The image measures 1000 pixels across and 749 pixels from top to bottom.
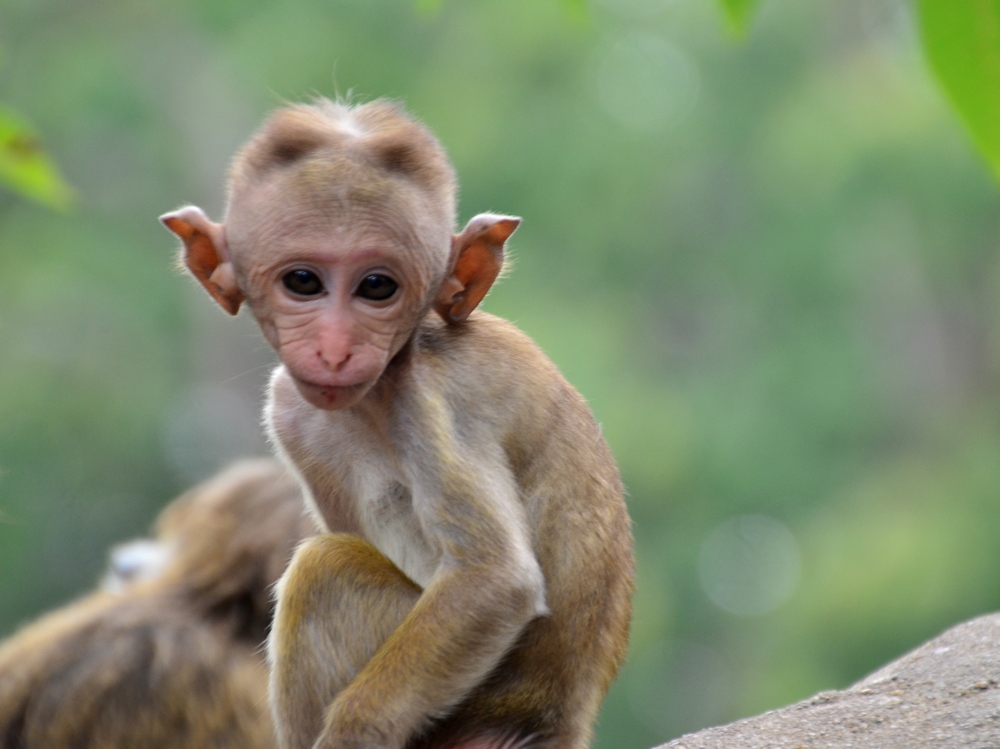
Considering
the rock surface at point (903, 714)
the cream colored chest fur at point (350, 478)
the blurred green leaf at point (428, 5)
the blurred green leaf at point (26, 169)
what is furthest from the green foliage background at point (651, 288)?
the blurred green leaf at point (428, 5)

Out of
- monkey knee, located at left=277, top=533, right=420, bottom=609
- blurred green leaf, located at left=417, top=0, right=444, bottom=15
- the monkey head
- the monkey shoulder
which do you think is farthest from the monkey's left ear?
blurred green leaf, located at left=417, top=0, right=444, bottom=15

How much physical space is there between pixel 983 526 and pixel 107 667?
12376 mm

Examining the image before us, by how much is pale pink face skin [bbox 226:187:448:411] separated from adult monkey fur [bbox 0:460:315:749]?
3.30m

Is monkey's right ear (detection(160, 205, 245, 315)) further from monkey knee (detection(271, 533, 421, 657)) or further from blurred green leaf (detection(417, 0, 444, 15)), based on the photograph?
blurred green leaf (detection(417, 0, 444, 15))

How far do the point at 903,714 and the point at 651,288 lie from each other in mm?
19160

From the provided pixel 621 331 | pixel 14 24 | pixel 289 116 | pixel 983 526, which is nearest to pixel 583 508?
pixel 289 116

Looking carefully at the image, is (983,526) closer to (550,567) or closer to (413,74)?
(413,74)

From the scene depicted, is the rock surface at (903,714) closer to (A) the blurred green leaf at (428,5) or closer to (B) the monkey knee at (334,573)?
(B) the monkey knee at (334,573)

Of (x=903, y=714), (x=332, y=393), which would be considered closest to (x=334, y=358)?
(x=332, y=393)

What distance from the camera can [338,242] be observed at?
151 inches

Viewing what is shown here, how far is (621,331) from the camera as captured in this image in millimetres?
20625

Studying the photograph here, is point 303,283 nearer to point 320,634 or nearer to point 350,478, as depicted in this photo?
point 350,478

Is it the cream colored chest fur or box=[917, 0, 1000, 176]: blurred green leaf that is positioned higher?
box=[917, 0, 1000, 176]: blurred green leaf

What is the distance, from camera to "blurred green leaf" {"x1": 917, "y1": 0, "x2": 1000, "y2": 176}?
166cm
